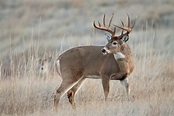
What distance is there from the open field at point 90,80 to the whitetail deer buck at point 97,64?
1.13 ft

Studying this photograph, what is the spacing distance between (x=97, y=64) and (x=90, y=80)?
1.39 metres

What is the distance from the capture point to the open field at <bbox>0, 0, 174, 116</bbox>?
13484 millimetres

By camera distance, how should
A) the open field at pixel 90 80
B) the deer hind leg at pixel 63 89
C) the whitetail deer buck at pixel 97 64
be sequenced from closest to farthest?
the open field at pixel 90 80 → the whitetail deer buck at pixel 97 64 → the deer hind leg at pixel 63 89

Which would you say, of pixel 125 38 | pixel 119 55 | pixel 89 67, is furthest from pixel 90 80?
pixel 125 38

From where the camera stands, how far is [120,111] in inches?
508

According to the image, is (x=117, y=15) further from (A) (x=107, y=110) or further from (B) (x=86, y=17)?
(A) (x=107, y=110)

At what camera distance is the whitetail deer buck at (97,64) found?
14148 millimetres

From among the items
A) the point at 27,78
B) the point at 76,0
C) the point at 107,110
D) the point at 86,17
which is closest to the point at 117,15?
the point at 86,17

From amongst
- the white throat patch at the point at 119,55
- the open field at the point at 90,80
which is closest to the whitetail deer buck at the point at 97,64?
the white throat patch at the point at 119,55

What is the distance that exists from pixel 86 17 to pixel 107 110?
51.8 ft

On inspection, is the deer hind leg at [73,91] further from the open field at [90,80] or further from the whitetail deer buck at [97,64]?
the open field at [90,80]

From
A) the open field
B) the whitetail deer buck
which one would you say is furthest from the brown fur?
the open field

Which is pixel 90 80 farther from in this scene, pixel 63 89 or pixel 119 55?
pixel 119 55

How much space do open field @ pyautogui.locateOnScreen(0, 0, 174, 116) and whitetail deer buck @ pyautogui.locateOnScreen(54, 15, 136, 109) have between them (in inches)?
13.5
